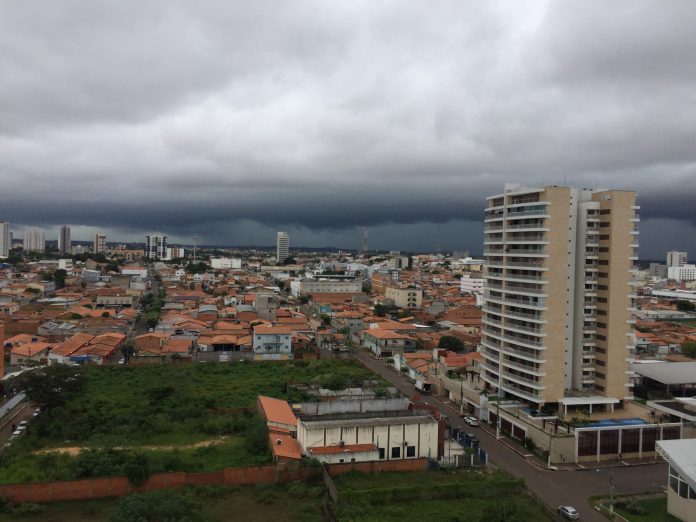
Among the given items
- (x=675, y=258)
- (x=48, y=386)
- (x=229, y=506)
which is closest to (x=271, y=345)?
(x=48, y=386)

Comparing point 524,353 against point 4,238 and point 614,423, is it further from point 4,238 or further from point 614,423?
point 4,238

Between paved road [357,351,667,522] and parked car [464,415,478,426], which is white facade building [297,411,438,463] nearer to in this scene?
paved road [357,351,667,522]

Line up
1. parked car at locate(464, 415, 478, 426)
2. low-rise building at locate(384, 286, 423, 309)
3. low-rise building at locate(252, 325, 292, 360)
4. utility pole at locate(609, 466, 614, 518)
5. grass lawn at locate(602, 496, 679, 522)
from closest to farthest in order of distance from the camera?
grass lawn at locate(602, 496, 679, 522), utility pole at locate(609, 466, 614, 518), parked car at locate(464, 415, 478, 426), low-rise building at locate(252, 325, 292, 360), low-rise building at locate(384, 286, 423, 309)

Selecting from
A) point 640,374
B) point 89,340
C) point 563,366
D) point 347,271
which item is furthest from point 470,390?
point 347,271

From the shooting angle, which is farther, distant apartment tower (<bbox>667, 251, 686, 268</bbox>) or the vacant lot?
distant apartment tower (<bbox>667, 251, 686, 268</bbox>)

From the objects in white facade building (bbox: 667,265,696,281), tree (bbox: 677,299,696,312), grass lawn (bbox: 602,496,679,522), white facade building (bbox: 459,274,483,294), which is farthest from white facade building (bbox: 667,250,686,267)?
grass lawn (bbox: 602,496,679,522)

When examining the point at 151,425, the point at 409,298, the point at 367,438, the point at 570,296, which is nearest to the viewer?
the point at 367,438

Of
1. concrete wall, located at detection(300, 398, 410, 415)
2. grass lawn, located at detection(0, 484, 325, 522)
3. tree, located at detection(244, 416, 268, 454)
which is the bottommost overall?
grass lawn, located at detection(0, 484, 325, 522)
